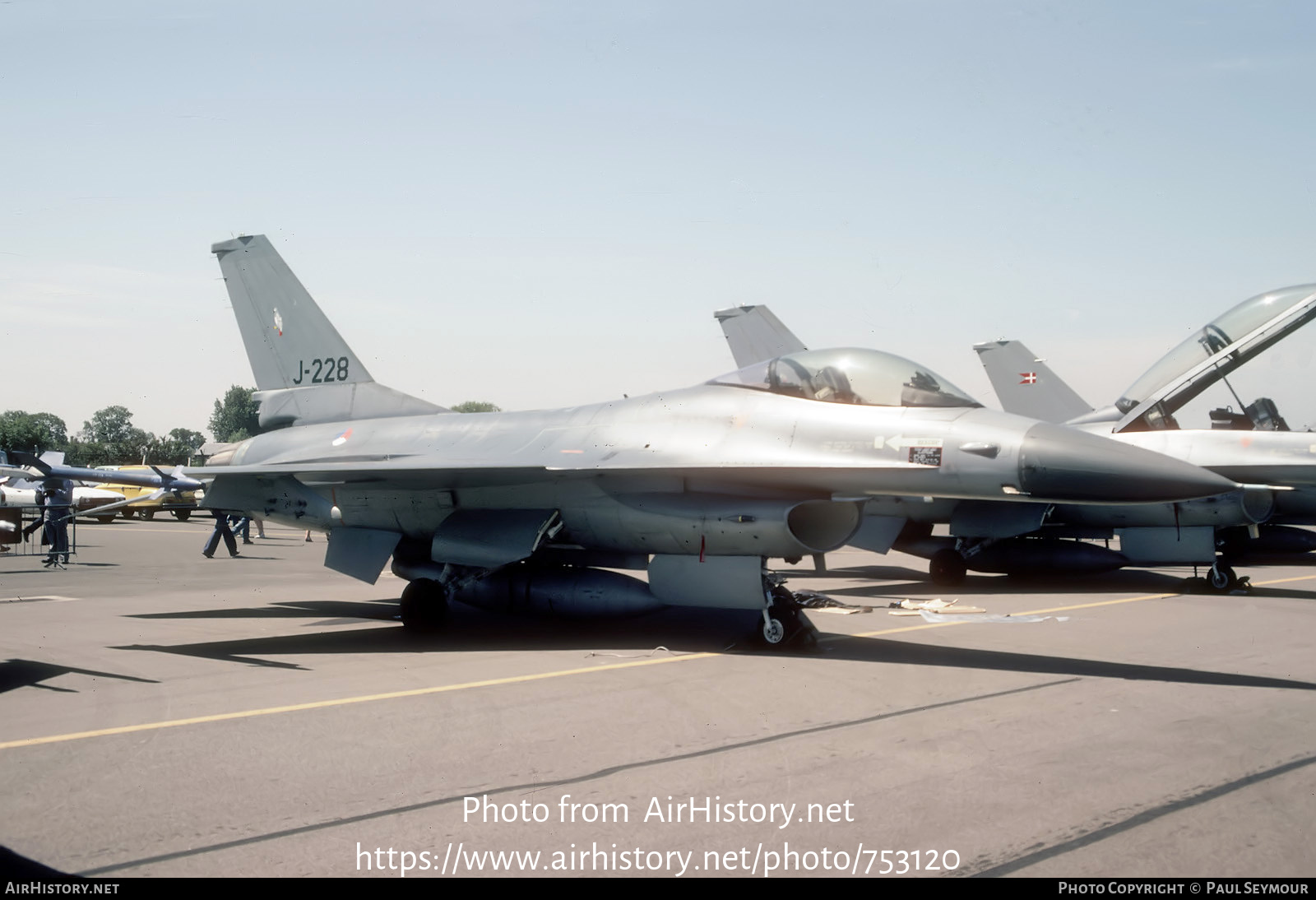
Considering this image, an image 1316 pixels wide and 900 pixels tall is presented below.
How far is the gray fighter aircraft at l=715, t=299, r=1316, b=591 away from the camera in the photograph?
47.1ft

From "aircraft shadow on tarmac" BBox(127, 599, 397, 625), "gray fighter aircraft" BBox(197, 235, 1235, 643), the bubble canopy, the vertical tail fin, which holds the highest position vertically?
the vertical tail fin

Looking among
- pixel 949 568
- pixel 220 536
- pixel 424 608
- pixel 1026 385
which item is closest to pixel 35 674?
pixel 424 608

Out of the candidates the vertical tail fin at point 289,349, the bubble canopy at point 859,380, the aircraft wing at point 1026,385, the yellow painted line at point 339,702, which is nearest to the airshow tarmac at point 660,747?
the yellow painted line at point 339,702

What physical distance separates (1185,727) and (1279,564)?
16.7 meters

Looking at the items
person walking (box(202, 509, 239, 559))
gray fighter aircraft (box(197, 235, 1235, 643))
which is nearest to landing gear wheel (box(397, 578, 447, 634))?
gray fighter aircraft (box(197, 235, 1235, 643))

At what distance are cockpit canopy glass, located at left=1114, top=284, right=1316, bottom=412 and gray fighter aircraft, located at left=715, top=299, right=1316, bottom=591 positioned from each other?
2 centimetres

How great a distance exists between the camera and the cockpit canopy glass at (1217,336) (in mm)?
15133

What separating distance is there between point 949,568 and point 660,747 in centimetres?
1096

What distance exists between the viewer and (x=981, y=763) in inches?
206

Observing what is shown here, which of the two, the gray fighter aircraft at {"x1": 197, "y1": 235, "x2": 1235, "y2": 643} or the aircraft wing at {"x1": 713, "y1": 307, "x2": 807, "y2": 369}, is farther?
the aircraft wing at {"x1": 713, "y1": 307, "x2": 807, "y2": 369}

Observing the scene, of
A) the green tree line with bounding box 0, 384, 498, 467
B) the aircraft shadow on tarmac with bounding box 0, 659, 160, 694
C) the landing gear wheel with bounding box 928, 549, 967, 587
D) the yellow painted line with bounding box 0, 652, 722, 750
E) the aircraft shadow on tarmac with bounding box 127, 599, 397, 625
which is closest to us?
the yellow painted line with bounding box 0, 652, 722, 750

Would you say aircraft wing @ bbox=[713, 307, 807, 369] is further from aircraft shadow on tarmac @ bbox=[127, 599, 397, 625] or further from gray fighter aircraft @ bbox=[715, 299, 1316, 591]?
aircraft shadow on tarmac @ bbox=[127, 599, 397, 625]

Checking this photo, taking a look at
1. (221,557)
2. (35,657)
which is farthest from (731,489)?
(221,557)

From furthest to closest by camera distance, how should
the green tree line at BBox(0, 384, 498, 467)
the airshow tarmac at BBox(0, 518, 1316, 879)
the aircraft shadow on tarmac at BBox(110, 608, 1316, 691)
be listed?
the green tree line at BBox(0, 384, 498, 467)
the aircraft shadow on tarmac at BBox(110, 608, 1316, 691)
the airshow tarmac at BBox(0, 518, 1316, 879)
